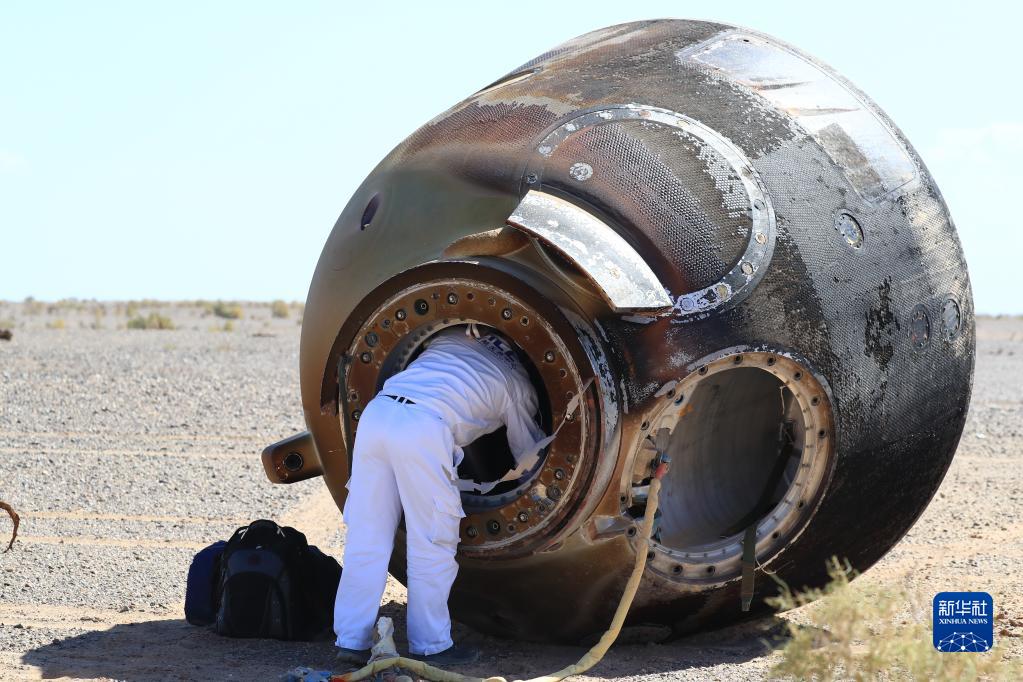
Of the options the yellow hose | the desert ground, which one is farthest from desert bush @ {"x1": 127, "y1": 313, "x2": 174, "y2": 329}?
the yellow hose

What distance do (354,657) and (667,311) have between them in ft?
5.84

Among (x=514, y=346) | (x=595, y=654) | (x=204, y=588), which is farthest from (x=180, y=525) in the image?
(x=595, y=654)

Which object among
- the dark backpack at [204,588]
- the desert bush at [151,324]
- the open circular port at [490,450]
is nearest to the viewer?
the open circular port at [490,450]

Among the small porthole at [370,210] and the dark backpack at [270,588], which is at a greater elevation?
the small porthole at [370,210]

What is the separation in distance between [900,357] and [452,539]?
1.86 metres

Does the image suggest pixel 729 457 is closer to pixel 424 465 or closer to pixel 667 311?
pixel 667 311

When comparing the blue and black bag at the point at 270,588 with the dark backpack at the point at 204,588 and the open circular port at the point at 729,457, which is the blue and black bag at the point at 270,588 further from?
the open circular port at the point at 729,457

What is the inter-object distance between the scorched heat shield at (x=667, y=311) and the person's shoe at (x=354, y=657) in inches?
19.1

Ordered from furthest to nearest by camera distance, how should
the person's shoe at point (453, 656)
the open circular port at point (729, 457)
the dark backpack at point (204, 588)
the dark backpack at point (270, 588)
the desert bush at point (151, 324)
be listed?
the desert bush at point (151, 324) < the dark backpack at point (204, 588) < the dark backpack at point (270, 588) < the open circular port at point (729, 457) < the person's shoe at point (453, 656)

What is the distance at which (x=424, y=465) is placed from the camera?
4832mm

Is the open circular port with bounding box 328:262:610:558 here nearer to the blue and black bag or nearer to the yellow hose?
the yellow hose

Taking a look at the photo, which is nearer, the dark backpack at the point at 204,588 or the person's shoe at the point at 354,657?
the person's shoe at the point at 354,657

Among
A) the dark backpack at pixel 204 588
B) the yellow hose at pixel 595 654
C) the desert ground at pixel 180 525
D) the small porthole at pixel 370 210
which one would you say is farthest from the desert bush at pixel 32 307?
the yellow hose at pixel 595 654

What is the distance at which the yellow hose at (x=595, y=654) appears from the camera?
4.73 m
